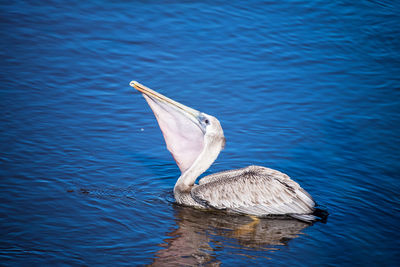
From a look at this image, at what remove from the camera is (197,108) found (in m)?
7.45

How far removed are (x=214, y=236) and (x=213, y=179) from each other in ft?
2.50

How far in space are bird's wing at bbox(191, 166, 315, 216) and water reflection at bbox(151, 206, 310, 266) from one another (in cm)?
13

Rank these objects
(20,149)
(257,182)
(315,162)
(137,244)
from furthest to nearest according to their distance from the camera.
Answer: (315,162), (20,149), (257,182), (137,244)

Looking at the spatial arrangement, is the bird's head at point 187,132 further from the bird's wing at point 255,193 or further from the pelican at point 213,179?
the bird's wing at point 255,193

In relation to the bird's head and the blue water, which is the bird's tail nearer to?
the blue water

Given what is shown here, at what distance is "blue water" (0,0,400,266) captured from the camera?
4.89 metres

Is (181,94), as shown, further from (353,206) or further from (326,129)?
(353,206)

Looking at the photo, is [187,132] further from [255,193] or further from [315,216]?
[315,216]

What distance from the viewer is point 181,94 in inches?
304

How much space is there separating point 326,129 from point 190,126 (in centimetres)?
251

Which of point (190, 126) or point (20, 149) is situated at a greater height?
point (190, 126)

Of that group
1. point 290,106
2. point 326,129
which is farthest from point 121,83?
point 326,129

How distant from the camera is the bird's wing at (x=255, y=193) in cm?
526

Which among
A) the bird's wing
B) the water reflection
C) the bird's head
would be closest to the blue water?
the water reflection
